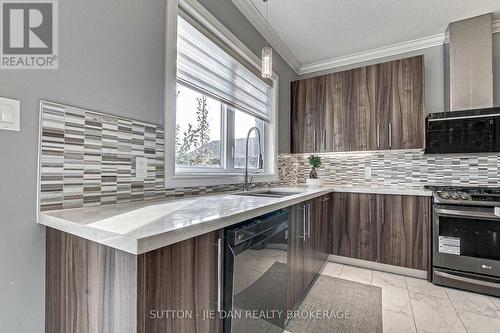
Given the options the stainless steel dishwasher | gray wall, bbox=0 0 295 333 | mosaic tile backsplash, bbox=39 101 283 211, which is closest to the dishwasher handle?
the stainless steel dishwasher

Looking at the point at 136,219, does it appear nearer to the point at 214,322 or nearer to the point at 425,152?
the point at 214,322

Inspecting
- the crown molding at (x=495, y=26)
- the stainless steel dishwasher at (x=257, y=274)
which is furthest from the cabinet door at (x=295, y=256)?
the crown molding at (x=495, y=26)

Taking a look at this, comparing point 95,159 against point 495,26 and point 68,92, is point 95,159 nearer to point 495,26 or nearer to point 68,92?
point 68,92

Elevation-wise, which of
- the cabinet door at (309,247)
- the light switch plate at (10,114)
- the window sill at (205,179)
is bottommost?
the cabinet door at (309,247)

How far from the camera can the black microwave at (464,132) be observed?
2379 mm

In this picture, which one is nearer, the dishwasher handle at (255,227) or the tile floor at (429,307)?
the dishwasher handle at (255,227)

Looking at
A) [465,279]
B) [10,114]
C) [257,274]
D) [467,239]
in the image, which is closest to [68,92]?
[10,114]

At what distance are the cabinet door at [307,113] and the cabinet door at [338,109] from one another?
9cm

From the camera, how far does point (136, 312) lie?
0.67 m

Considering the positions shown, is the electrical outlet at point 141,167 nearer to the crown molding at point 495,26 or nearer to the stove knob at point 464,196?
the stove knob at point 464,196

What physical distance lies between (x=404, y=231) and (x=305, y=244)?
4.26 ft

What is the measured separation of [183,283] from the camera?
82cm

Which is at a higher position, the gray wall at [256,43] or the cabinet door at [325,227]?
the gray wall at [256,43]

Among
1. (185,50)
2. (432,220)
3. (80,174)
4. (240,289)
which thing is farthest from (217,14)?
(432,220)
